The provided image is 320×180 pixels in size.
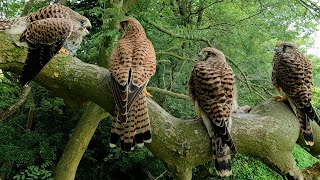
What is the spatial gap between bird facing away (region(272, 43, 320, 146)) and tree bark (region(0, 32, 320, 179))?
0.16 metres

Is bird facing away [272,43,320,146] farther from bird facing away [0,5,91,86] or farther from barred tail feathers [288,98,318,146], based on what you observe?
bird facing away [0,5,91,86]

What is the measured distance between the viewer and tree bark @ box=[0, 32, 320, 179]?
252 cm

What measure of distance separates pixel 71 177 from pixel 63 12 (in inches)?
108

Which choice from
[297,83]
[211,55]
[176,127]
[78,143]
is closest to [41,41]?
[176,127]

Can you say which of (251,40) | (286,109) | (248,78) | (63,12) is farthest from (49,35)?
(251,40)

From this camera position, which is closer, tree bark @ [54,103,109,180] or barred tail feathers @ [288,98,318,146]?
barred tail feathers @ [288,98,318,146]

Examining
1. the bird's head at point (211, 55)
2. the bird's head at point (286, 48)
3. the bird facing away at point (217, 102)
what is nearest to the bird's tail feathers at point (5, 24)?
the bird facing away at point (217, 102)

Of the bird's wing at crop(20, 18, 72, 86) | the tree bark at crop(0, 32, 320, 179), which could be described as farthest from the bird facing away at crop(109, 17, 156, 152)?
the bird's wing at crop(20, 18, 72, 86)

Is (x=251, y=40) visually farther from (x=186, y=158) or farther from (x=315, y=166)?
(x=186, y=158)

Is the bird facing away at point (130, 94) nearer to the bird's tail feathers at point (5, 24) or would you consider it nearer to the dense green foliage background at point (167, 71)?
the bird's tail feathers at point (5, 24)

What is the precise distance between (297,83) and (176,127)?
1245mm

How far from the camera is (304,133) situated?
2945 mm

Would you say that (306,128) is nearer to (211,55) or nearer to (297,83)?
(297,83)

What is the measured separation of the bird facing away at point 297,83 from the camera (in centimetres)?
296
